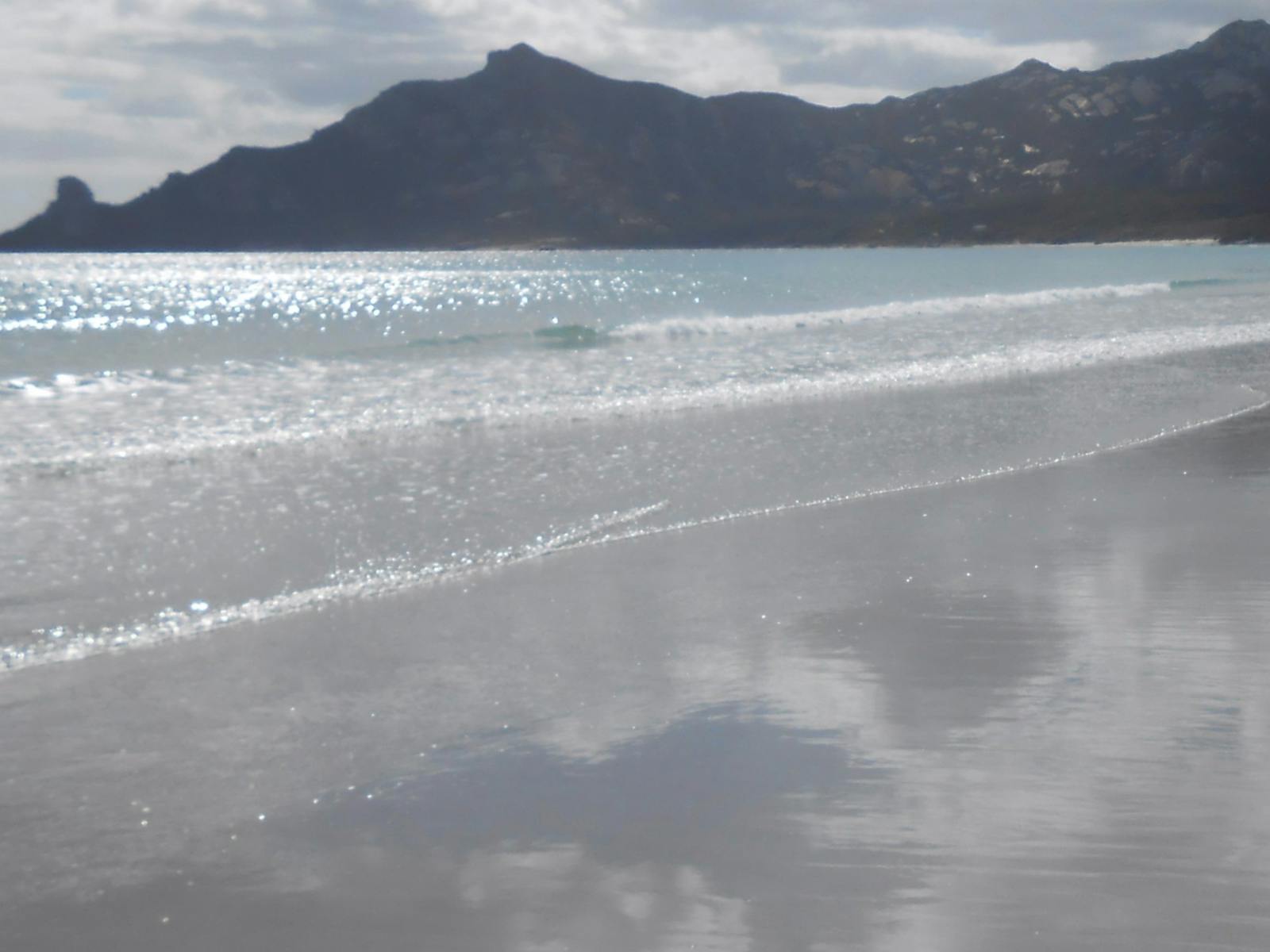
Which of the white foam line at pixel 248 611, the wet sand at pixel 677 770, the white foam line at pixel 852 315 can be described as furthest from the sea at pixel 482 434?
the wet sand at pixel 677 770

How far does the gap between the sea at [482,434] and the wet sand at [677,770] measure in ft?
2.97

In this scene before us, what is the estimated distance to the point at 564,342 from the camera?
1209 inches

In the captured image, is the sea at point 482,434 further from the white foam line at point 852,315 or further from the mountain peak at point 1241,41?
the mountain peak at point 1241,41

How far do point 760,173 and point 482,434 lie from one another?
180070 mm

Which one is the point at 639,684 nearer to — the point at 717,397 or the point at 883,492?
the point at 883,492

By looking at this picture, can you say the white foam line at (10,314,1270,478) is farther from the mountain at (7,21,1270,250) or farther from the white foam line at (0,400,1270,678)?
the mountain at (7,21,1270,250)

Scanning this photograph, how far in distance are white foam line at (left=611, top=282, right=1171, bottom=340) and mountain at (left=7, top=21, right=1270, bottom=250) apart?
355 ft

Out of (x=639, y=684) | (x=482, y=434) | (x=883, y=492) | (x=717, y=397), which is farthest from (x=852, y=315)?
(x=639, y=684)

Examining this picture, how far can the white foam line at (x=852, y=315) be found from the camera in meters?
33.5

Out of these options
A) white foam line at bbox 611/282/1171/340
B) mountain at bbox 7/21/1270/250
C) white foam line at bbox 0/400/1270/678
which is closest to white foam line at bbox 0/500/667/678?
white foam line at bbox 0/400/1270/678

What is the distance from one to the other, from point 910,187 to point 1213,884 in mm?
176148

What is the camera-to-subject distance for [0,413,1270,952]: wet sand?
3303mm

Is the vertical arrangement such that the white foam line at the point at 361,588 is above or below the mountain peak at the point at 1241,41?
below

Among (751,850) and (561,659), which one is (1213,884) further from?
(561,659)
